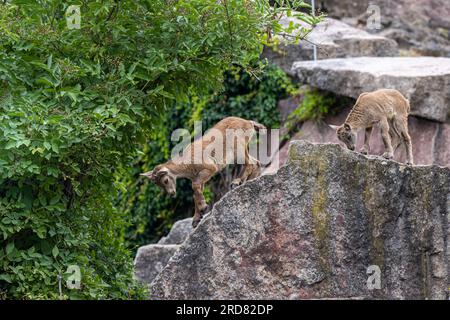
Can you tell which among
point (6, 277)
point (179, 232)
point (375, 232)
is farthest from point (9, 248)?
point (179, 232)

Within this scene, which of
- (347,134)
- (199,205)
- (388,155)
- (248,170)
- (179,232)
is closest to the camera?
(388,155)

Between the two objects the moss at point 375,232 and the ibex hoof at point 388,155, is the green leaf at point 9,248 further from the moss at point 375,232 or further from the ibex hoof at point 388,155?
the ibex hoof at point 388,155

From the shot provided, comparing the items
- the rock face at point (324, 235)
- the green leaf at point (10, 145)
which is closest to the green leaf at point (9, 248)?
the green leaf at point (10, 145)

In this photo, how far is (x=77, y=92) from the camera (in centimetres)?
1168

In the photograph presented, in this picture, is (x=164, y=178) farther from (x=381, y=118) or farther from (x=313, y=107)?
(x=313, y=107)

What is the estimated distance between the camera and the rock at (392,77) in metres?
17.9

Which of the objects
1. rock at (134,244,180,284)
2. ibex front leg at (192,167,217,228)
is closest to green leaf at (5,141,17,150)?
ibex front leg at (192,167,217,228)

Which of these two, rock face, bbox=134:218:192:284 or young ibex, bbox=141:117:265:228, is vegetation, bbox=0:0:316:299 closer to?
young ibex, bbox=141:117:265:228

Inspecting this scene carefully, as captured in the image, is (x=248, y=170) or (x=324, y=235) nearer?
(x=324, y=235)

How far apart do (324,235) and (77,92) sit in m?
3.49

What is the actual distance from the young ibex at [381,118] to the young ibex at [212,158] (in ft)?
4.48

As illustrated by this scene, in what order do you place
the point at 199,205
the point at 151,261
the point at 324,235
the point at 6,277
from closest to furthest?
the point at 6,277 → the point at 324,235 → the point at 199,205 → the point at 151,261

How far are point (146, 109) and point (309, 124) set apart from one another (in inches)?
305

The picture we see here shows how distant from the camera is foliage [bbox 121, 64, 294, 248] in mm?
21250
